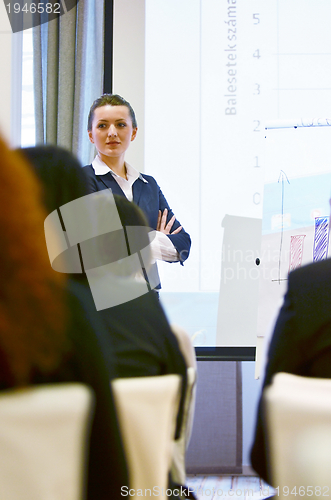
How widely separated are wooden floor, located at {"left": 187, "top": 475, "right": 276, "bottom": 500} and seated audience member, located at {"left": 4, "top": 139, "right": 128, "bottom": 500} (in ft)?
6.86

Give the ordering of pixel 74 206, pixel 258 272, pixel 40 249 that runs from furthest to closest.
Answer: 1. pixel 258 272
2. pixel 74 206
3. pixel 40 249

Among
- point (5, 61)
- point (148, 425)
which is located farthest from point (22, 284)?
point (5, 61)

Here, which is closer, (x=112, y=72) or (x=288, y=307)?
(x=288, y=307)

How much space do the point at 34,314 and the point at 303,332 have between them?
0.52 m

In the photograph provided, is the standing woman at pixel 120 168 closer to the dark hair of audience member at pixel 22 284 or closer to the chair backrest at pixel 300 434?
the chair backrest at pixel 300 434

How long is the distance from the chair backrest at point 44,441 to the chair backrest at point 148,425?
10 centimetres

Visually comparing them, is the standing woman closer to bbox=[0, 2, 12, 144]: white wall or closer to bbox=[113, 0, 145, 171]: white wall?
bbox=[113, 0, 145, 171]: white wall

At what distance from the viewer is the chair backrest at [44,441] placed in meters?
0.64

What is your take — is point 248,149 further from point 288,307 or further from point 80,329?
point 80,329

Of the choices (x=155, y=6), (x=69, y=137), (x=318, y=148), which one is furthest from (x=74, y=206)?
(x=155, y=6)

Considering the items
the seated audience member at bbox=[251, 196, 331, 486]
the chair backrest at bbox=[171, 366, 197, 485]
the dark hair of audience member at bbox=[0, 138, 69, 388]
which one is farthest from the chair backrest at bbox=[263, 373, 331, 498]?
the dark hair of audience member at bbox=[0, 138, 69, 388]

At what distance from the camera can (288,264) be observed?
240 centimetres

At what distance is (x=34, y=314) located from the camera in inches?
23.4

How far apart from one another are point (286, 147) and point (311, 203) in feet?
1.12
